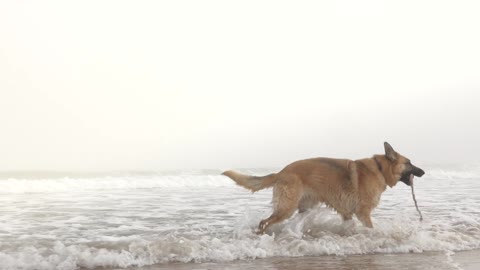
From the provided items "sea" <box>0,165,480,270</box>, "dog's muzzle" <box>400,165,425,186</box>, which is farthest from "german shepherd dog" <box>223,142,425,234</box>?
"dog's muzzle" <box>400,165,425,186</box>

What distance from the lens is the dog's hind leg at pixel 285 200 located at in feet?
21.1

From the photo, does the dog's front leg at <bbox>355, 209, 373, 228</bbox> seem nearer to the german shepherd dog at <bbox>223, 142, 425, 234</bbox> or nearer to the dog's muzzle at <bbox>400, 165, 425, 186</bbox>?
the german shepherd dog at <bbox>223, 142, 425, 234</bbox>

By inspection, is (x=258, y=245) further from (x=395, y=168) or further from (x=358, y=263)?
(x=395, y=168)

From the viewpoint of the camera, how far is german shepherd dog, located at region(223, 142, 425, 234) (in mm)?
6488

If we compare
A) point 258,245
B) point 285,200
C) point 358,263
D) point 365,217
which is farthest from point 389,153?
point 258,245

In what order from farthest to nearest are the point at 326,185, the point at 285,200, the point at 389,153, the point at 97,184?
1. the point at 97,184
2. the point at 389,153
3. the point at 326,185
4. the point at 285,200

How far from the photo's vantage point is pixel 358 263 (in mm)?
5320

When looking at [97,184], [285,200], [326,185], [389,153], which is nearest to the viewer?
[285,200]

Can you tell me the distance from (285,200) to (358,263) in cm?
145

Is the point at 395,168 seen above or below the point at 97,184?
above

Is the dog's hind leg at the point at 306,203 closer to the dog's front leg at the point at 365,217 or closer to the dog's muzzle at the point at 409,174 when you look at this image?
the dog's front leg at the point at 365,217

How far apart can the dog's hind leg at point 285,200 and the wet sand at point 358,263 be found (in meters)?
0.89

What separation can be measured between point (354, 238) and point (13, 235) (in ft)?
15.7

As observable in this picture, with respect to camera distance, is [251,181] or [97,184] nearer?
[251,181]
